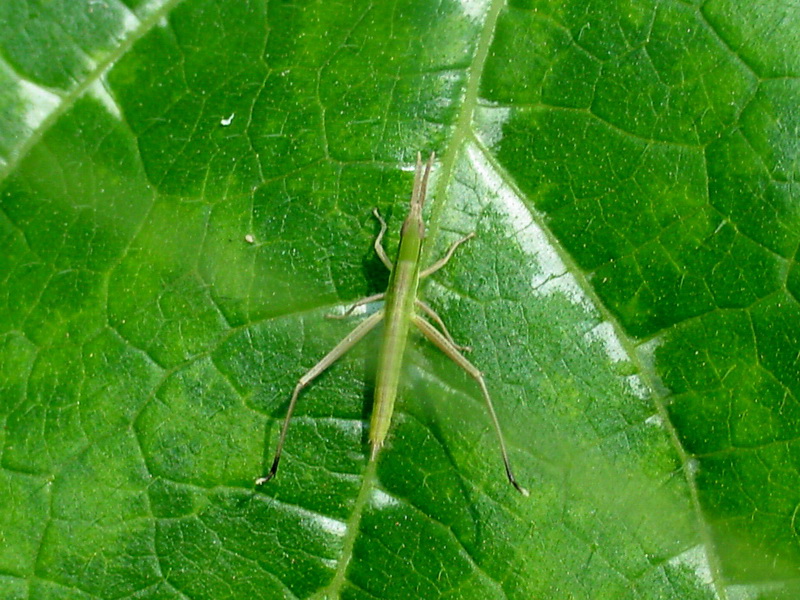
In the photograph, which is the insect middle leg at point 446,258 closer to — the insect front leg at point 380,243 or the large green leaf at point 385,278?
the large green leaf at point 385,278

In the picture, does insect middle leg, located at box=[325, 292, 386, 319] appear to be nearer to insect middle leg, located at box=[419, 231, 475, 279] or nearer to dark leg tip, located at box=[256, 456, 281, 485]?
insect middle leg, located at box=[419, 231, 475, 279]

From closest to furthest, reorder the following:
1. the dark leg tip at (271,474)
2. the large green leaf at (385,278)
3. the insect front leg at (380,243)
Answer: the large green leaf at (385,278), the dark leg tip at (271,474), the insect front leg at (380,243)

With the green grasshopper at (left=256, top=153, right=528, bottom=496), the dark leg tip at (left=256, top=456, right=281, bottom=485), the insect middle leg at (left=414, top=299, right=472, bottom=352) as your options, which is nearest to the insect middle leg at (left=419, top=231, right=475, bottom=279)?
the green grasshopper at (left=256, top=153, right=528, bottom=496)

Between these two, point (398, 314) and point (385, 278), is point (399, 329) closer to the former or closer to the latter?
point (398, 314)

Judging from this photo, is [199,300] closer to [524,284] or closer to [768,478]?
[524,284]

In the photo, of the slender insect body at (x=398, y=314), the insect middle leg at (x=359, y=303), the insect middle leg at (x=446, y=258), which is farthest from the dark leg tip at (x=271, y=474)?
the insect middle leg at (x=446, y=258)

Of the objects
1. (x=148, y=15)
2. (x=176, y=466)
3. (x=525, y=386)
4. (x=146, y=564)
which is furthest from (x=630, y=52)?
(x=146, y=564)
